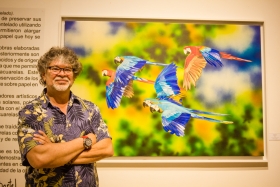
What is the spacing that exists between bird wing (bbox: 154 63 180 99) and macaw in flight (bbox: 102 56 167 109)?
0.20 feet

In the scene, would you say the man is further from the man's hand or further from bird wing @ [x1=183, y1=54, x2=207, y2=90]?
bird wing @ [x1=183, y1=54, x2=207, y2=90]

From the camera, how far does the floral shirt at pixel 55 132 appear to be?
4.17ft

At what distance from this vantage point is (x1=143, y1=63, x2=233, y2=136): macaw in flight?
78.4 inches

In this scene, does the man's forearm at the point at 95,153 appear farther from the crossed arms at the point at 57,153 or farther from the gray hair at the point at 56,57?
the gray hair at the point at 56,57

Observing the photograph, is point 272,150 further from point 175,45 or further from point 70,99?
point 70,99

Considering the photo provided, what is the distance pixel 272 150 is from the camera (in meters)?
2.04

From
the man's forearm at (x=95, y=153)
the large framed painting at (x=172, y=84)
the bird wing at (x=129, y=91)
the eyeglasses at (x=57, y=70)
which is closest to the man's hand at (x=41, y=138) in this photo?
the man's forearm at (x=95, y=153)

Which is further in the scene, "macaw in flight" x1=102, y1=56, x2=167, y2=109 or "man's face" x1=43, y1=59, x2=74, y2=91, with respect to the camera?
"macaw in flight" x1=102, y1=56, x2=167, y2=109

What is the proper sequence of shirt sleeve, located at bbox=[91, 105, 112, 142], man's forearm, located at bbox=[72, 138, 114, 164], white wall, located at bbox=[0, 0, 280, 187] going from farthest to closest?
white wall, located at bbox=[0, 0, 280, 187], shirt sleeve, located at bbox=[91, 105, 112, 142], man's forearm, located at bbox=[72, 138, 114, 164]

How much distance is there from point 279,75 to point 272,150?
2.07 feet

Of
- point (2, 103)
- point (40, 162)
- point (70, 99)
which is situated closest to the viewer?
point (40, 162)

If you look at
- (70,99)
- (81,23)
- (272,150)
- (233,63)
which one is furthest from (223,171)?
(81,23)

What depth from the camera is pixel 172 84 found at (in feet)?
6.61

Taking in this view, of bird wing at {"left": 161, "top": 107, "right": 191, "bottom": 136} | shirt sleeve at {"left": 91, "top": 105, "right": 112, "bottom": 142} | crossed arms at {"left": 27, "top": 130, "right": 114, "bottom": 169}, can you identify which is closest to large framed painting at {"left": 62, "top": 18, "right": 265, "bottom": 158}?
bird wing at {"left": 161, "top": 107, "right": 191, "bottom": 136}
